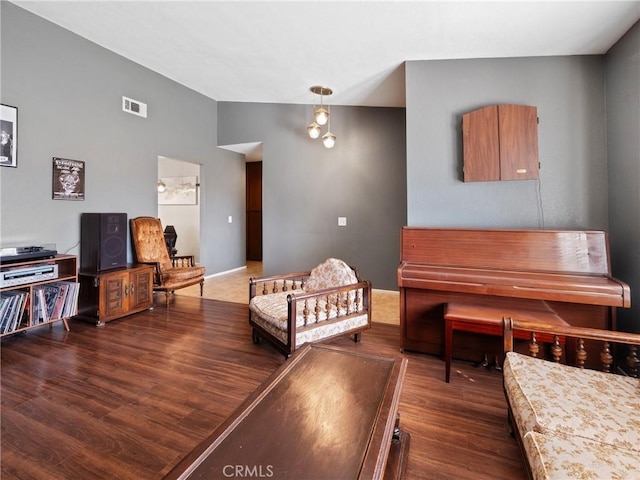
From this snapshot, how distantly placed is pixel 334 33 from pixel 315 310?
2.51 m

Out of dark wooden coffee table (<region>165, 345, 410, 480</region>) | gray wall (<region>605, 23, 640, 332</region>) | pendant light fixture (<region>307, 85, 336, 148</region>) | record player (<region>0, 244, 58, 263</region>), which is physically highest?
pendant light fixture (<region>307, 85, 336, 148</region>)

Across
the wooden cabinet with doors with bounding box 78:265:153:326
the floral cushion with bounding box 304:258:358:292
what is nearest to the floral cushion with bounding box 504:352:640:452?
the floral cushion with bounding box 304:258:358:292

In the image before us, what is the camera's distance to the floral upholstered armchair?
7.78 ft

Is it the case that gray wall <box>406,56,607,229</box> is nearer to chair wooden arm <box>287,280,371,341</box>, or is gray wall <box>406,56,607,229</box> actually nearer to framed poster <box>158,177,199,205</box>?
chair wooden arm <box>287,280,371,341</box>

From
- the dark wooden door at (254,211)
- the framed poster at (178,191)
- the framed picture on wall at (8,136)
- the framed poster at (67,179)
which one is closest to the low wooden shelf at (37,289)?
the framed poster at (67,179)

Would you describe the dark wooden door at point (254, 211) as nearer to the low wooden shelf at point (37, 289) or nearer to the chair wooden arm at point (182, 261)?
the chair wooden arm at point (182, 261)

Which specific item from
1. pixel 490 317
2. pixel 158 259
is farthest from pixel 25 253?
pixel 490 317

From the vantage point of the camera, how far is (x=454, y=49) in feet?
A: 9.25

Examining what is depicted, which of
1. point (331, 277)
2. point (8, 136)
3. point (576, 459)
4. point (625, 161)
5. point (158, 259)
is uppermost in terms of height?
point (8, 136)

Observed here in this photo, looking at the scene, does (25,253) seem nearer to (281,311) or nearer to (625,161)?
(281,311)

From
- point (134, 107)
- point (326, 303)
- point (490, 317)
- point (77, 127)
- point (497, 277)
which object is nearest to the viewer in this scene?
point (490, 317)

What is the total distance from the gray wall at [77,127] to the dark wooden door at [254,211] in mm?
2447

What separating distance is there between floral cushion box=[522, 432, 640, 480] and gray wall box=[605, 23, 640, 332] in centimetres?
177

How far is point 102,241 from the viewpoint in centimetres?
342
